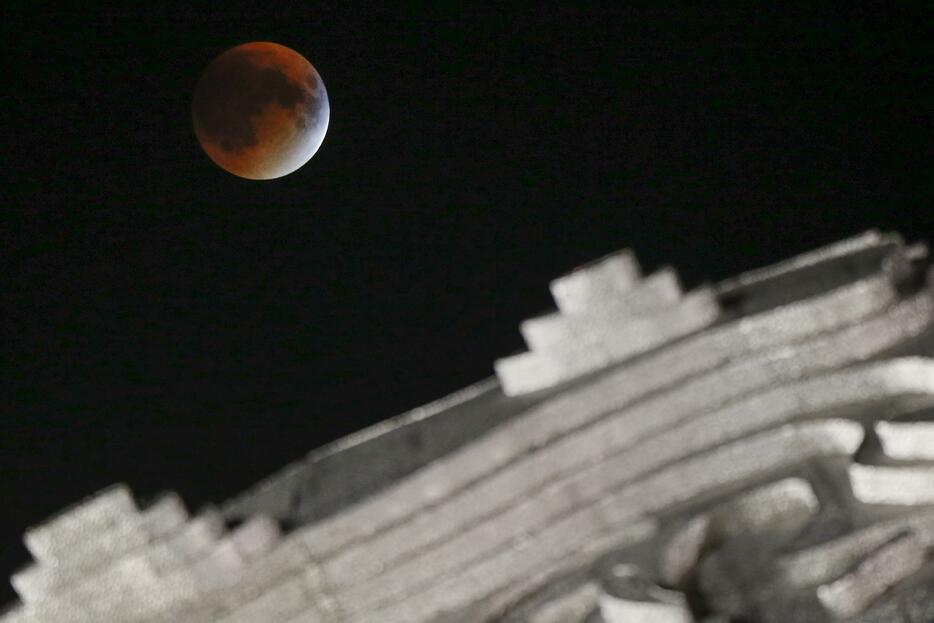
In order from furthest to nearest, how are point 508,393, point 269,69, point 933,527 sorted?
point 269,69, point 508,393, point 933,527

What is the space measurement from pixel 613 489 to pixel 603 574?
3.49 feet

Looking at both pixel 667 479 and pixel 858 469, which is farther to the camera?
pixel 667 479

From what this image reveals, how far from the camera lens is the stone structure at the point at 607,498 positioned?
44.7 feet

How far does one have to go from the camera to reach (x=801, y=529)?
14070mm

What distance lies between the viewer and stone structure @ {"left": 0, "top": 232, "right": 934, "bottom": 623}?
13609 mm

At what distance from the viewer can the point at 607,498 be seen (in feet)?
48.0

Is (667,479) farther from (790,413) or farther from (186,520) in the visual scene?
(186,520)

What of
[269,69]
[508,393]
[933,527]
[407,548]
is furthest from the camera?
[269,69]

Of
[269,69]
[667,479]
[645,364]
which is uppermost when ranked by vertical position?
[269,69]

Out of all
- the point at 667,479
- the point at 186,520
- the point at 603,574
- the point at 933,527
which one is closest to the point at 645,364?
the point at 667,479

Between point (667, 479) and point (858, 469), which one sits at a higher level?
point (667, 479)

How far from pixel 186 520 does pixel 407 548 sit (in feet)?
7.18

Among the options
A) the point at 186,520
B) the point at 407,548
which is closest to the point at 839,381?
the point at 407,548

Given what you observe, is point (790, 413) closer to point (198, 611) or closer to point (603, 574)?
point (603, 574)
